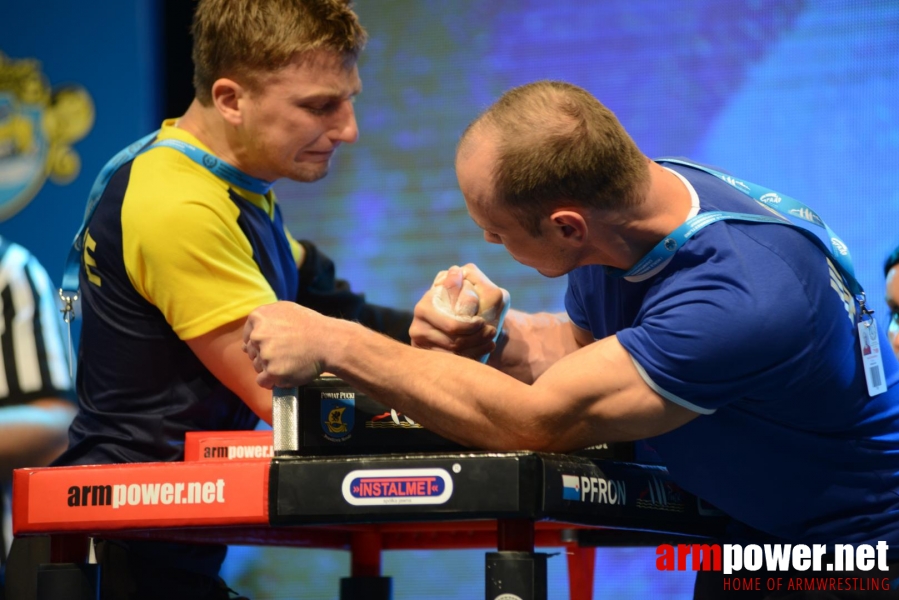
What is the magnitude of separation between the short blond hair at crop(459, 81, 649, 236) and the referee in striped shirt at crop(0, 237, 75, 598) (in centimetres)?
188

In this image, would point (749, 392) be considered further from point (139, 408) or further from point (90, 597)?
point (139, 408)

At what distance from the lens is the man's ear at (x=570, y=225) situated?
1.49m

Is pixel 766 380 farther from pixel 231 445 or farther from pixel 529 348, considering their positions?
pixel 231 445

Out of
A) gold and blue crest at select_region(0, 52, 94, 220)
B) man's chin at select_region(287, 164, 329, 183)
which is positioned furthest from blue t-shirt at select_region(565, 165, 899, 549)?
gold and blue crest at select_region(0, 52, 94, 220)

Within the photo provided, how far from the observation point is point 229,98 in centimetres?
217

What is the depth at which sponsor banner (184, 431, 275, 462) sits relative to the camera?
165 centimetres

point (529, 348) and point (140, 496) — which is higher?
point (529, 348)

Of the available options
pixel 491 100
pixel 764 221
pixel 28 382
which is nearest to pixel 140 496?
pixel 764 221

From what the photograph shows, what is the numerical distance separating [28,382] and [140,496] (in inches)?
67.7

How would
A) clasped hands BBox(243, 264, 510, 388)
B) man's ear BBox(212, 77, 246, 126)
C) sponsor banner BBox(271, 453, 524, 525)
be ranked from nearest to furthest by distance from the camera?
sponsor banner BBox(271, 453, 524, 525) → clasped hands BBox(243, 264, 510, 388) → man's ear BBox(212, 77, 246, 126)

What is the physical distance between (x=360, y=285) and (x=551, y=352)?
177 centimetres

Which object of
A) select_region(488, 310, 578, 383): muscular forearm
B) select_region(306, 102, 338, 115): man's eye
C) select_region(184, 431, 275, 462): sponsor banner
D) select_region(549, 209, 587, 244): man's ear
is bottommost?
select_region(184, 431, 275, 462): sponsor banner

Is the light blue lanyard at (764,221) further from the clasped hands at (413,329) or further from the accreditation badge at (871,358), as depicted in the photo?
the clasped hands at (413,329)

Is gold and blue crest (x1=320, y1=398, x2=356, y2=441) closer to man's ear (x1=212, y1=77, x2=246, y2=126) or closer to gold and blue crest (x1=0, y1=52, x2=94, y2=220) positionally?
man's ear (x1=212, y1=77, x2=246, y2=126)
